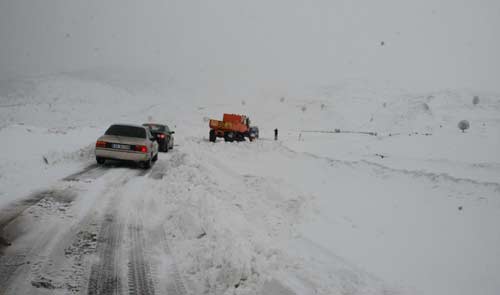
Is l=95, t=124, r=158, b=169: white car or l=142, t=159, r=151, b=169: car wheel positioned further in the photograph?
l=142, t=159, r=151, b=169: car wheel

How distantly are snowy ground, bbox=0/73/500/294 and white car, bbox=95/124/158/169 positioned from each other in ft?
1.38

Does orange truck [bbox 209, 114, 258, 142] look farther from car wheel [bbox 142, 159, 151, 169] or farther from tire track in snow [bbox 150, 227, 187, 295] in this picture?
tire track in snow [bbox 150, 227, 187, 295]

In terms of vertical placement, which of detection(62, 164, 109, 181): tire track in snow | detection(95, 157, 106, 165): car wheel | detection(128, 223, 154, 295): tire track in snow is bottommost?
detection(128, 223, 154, 295): tire track in snow

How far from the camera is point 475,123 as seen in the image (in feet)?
121

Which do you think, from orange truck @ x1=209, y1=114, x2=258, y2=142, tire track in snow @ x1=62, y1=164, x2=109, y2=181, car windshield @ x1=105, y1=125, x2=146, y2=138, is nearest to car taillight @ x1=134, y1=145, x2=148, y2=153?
car windshield @ x1=105, y1=125, x2=146, y2=138

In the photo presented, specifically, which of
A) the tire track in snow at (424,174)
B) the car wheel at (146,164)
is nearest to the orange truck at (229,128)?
the tire track in snow at (424,174)

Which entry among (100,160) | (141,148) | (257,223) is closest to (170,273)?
(257,223)

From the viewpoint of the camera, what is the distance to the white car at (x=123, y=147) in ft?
35.9

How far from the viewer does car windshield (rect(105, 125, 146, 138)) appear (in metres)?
11.6

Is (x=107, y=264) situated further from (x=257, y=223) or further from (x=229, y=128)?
(x=229, y=128)

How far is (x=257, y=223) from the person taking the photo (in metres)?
6.31

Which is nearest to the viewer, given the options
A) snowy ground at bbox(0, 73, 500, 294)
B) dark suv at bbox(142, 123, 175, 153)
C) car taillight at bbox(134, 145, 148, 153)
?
snowy ground at bbox(0, 73, 500, 294)

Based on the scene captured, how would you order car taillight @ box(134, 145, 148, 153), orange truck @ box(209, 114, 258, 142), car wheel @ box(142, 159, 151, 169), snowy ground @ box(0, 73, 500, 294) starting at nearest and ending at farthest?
snowy ground @ box(0, 73, 500, 294) → car taillight @ box(134, 145, 148, 153) → car wheel @ box(142, 159, 151, 169) → orange truck @ box(209, 114, 258, 142)

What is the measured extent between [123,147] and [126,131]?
1000 mm
